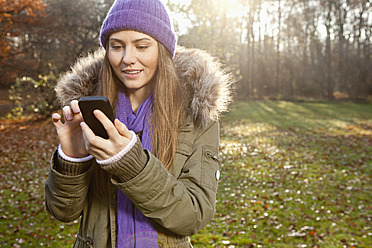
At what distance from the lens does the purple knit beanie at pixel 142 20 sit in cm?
170

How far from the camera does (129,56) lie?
169cm

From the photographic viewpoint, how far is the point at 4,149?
38.8 feet

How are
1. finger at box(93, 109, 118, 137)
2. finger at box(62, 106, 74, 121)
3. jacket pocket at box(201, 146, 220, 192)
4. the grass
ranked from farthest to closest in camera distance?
the grass < jacket pocket at box(201, 146, 220, 192) < finger at box(62, 106, 74, 121) < finger at box(93, 109, 118, 137)

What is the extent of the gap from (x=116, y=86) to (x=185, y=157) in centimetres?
60

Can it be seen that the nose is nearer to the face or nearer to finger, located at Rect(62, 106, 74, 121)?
the face

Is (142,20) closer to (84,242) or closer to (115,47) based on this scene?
(115,47)

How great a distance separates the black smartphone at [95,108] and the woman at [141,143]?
28 mm

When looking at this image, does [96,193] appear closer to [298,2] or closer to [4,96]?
[4,96]

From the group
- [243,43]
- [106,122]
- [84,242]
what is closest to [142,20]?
[106,122]

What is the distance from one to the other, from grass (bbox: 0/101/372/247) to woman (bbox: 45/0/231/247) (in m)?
4.02

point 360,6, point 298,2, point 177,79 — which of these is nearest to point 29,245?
point 177,79

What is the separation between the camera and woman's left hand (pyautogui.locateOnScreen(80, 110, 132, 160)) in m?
1.24

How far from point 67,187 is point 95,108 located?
46 centimetres

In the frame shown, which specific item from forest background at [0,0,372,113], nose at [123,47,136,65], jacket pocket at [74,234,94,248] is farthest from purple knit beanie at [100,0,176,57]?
forest background at [0,0,372,113]
